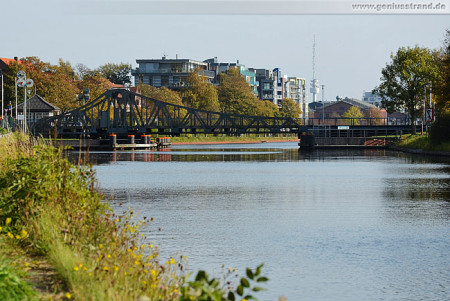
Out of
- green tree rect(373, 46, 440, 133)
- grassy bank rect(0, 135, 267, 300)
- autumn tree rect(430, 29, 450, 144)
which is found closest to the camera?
grassy bank rect(0, 135, 267, 300)

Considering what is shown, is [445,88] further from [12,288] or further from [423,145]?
[12,288]

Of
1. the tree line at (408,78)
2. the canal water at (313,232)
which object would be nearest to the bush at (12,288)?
the canal water at (313,232)

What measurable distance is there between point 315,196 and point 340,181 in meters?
9.95

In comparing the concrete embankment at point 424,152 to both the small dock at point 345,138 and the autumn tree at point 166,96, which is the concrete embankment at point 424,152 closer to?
the small dock at point 345,138

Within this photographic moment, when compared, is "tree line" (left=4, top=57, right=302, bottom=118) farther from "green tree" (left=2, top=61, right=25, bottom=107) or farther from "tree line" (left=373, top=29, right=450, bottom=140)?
"tree line" (left=373, top=29, right=450, bottom=140)

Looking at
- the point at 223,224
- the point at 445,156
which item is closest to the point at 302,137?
the point at 445,156

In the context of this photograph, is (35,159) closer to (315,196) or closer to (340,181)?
(315,196)

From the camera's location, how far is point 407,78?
113 metres

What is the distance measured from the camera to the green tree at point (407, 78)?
370ft

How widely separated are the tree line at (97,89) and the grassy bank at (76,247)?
125m

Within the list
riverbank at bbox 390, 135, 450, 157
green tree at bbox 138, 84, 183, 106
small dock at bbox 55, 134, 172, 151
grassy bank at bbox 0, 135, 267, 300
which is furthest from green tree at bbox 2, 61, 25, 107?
grassy bank at bbox 0, 135, 267, 300

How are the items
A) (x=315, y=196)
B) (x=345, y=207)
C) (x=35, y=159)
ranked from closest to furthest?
(x=35, y=159) < (x=345, y=207) < (x=315, y=196)

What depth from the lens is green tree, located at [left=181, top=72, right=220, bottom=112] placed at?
17038cm

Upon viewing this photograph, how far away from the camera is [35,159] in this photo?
16.6m
